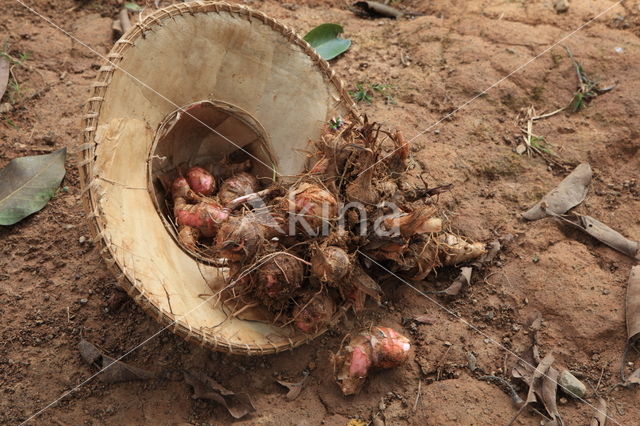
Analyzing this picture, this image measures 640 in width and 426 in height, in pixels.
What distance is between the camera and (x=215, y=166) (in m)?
2.57

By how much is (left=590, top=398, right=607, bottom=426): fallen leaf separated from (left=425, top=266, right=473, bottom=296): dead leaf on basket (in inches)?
24.4

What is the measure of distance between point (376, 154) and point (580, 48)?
68.5 inches

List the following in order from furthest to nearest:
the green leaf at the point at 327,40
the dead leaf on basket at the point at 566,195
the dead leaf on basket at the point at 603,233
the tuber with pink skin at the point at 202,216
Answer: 1. the green leaf at the point at 327,40
2. the dead leaf on basket at the point at 566,195
3. the dead leaf on basket at the point at 603,233
4. the tuber with pink skin at the point at 202,216

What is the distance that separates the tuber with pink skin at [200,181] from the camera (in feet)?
7.87

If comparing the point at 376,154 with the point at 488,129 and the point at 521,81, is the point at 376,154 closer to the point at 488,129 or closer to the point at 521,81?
the point at 488,129

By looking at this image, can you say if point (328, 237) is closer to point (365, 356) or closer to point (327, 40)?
point (365, 356)

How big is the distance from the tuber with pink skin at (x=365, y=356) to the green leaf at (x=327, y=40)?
6.26 ft

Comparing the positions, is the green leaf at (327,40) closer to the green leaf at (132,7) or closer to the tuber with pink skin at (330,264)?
the green leaf at (132,7)

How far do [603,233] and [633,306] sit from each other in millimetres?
390

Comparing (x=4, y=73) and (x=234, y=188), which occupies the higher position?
(x=4, y=73)

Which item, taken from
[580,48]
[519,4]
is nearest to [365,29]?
[519,4]

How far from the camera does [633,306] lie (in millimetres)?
2143

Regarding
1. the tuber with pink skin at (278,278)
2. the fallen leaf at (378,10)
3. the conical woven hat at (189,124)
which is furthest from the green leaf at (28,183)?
the fallen leaf at (378,10)

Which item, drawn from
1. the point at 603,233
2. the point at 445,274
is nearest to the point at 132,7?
the point at 445,274
